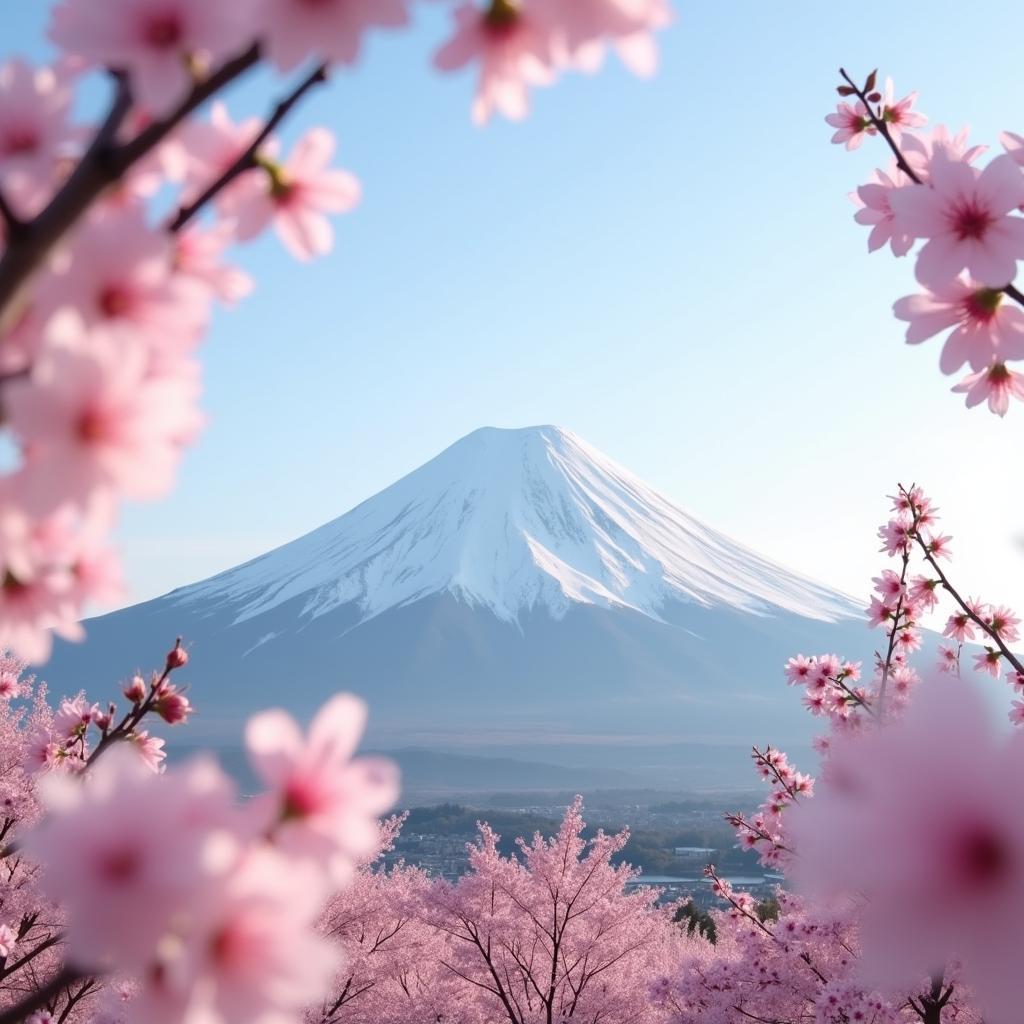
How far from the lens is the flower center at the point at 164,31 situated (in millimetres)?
587

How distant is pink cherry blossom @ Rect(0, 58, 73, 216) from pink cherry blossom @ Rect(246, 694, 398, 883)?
19.5 inches

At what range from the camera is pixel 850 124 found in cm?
187

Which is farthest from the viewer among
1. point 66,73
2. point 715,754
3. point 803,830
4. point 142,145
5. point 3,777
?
point 715,754

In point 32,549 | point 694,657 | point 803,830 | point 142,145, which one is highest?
point 142,145

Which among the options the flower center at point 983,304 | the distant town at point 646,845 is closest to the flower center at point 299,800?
the flower center at point 983,304

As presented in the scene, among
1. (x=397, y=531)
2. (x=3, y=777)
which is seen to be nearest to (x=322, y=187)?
(x=3, y=777)

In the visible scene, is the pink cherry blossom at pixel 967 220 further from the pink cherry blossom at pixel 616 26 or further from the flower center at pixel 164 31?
the flower center at pixel 164 31

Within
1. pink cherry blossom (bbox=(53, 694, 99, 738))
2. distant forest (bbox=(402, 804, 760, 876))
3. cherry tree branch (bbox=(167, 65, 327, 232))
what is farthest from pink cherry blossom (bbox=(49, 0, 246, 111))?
distant forest (bbox=(402, 804, 760, 876))

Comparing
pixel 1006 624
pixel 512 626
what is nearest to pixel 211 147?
pixel 1006 624

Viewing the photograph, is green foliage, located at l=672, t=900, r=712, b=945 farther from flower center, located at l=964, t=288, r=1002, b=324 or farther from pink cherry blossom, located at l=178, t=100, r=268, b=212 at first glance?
pink cherry blossom, located at l=178, t=100, r=268, b=212

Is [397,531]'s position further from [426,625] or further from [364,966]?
[364,966]

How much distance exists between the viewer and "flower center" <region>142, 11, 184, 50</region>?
1.93 ft

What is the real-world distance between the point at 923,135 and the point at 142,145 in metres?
1.20

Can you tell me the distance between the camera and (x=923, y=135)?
1.33 metres
